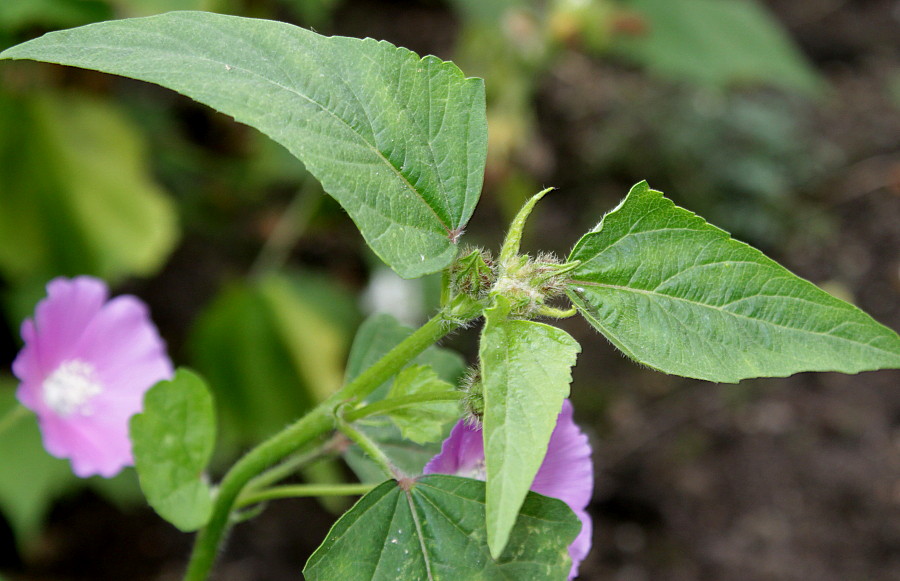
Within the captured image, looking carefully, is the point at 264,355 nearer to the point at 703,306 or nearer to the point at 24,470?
the point at 24,470

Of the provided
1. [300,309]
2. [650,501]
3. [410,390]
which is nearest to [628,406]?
[650,501]

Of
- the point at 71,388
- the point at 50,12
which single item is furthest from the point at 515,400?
the point at 50,12

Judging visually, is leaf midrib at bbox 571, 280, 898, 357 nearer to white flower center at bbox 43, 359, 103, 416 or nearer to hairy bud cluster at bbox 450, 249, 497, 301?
hairy bud cluster at bbox 450, 249, 497, 301

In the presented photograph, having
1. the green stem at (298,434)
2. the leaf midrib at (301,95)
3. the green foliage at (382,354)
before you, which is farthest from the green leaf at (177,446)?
the leaf midrib at (301,95)

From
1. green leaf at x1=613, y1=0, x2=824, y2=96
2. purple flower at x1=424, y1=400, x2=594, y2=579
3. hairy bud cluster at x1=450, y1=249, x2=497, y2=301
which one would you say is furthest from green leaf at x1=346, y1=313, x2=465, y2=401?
green leaf at x1=613, y1=0, x2=824, y2=96

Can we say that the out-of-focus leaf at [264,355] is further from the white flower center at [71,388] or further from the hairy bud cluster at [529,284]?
the hairy bud cluster at [529,284]

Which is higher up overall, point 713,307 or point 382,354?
point 713,307
